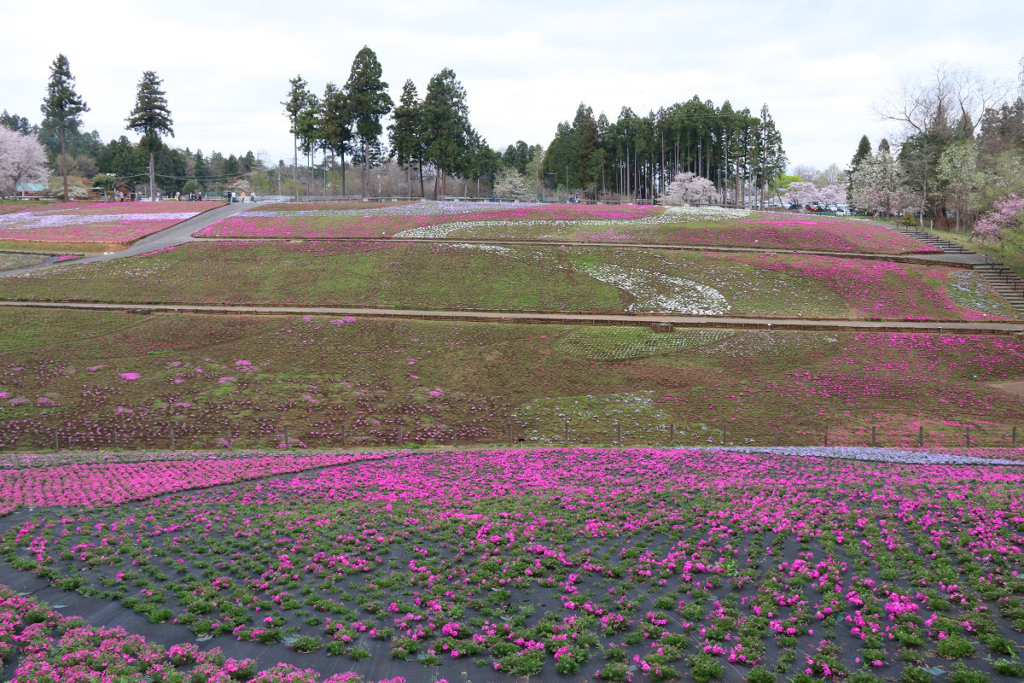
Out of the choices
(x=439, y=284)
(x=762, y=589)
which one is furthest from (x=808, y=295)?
(x=762, y=589)

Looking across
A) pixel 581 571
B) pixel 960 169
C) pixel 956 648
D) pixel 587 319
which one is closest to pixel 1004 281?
pixel 960 169

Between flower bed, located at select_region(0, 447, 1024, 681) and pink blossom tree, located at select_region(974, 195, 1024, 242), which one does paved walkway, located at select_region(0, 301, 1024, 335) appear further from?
flower bed, located at select_region(0, 447, 1024, 681)

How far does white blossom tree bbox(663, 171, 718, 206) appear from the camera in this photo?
96.8 meters

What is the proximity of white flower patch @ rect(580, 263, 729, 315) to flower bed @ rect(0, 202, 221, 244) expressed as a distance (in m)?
36.2

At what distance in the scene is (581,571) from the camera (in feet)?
35.1

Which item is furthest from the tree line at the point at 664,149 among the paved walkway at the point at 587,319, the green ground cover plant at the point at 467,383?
the green ground cover plant at the point at 467,383

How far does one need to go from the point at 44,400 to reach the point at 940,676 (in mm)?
28607

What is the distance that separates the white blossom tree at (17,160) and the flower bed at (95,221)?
21.3 metres

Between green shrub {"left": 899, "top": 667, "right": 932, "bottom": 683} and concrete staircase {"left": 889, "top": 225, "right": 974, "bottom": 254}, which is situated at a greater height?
concrete staircase {"left": 889, "top": 225, "right": 974, "bottom": 254}

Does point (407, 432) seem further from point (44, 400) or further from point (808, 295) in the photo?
point (808, 295)

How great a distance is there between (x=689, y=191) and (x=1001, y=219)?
5176cm

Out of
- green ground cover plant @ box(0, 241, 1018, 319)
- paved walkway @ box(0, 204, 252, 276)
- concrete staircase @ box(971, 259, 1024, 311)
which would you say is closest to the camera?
green ground cover plant @ box(0, 241, 1018, 319)

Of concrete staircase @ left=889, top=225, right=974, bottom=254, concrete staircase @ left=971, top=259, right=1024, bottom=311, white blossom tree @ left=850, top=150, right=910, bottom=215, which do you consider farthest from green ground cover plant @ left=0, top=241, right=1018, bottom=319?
white blossom tree @ left=850, top=150, right=910, bottom=215

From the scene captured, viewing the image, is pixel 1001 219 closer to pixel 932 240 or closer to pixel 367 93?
pixel 932 240
